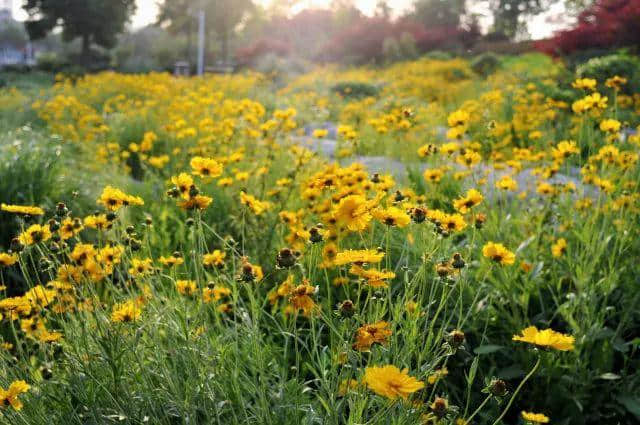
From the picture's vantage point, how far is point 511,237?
106 inches

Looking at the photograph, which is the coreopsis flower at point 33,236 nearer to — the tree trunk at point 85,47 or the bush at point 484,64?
the bush at point 484,64

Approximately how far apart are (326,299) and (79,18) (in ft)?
97.9

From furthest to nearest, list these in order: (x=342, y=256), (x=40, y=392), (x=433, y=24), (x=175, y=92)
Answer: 1. (x=433, y=24)
2. (x=175, y=92)
3. (x=40, y=392)
4. (x=342, y=256)

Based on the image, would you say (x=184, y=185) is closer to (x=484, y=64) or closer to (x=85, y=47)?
(x=484, y=64)

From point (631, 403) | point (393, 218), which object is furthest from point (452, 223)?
point (631, 403)

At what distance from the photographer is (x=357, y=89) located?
12.7 meters

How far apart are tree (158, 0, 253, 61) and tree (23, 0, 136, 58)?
90.1 inches

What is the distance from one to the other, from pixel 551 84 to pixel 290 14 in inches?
1390

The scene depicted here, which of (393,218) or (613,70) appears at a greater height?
(613,70)

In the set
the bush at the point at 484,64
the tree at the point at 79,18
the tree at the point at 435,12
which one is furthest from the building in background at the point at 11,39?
the bush at the point at 484,64

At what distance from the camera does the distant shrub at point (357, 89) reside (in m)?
12.5

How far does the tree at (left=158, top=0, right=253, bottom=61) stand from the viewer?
27.8 metres

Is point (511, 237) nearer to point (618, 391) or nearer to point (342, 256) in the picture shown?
point (618, 391)

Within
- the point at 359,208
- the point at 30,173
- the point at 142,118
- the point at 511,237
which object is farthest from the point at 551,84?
the point at 359,208
